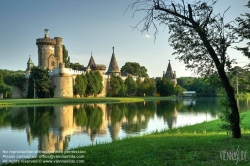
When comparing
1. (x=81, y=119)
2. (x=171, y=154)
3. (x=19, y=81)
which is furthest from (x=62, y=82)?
(x=171, y=154)

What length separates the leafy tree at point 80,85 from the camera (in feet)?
147

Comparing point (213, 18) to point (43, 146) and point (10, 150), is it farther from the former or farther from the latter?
point (10, 150)

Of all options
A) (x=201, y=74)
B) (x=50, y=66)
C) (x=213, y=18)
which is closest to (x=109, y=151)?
(x=201, y=74)

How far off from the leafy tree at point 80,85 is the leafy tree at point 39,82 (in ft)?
13.6

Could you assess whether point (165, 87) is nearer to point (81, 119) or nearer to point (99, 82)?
point (99, 82)

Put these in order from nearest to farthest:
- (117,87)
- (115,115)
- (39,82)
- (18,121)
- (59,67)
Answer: (18,121) < (115,115) < (39,82) < (59,67) < (117,87)

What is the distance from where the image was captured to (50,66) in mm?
51781

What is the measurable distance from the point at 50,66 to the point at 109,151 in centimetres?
4711

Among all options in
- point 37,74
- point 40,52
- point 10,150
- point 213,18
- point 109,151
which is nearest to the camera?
point 109,151

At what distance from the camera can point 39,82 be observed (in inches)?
1684

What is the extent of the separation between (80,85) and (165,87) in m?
21.8

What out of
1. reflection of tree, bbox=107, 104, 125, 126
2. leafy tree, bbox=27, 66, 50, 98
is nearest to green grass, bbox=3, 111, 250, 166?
reflection of tree, bbox=107, 104, 125, 126

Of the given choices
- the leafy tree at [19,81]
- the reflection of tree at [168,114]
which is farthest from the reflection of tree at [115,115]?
the leafy tree at [19,81]

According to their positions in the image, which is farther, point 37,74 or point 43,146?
point 37,74
